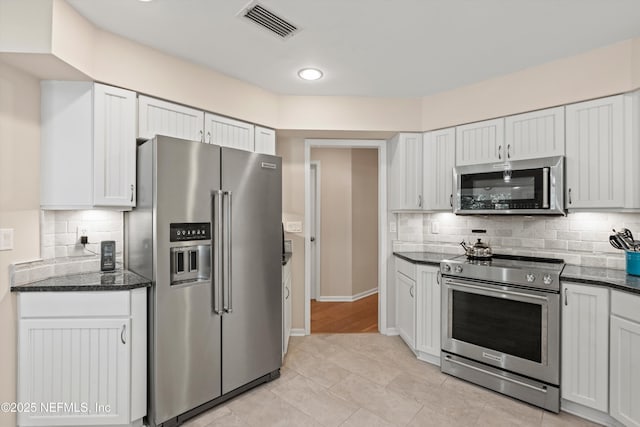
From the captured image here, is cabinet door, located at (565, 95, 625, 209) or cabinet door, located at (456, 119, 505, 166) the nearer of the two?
cabinet door, located at (565, 95, 625, 209)

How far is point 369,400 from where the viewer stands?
2395 mm

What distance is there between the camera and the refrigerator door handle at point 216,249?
2.26 m

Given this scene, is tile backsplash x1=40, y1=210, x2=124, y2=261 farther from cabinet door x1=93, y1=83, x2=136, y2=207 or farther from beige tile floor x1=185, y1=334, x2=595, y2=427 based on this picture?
beige tile floor x1=185, y1=334, x2=595, y2=427

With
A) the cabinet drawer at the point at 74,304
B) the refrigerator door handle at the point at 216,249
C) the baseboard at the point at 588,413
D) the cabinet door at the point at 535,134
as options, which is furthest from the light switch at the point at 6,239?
the baseboard at the point at 588,413

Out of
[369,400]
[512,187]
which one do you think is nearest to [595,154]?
[512,187]

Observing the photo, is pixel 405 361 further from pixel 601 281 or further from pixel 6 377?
pixel 6 377

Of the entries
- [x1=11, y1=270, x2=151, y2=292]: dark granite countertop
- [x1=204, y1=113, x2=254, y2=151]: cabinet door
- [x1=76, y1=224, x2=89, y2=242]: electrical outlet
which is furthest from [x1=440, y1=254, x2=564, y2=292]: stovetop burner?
[x1=76, y1=224, x2=89, y2=242]: electrical outlet

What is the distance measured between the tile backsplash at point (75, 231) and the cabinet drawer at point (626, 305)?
3484 millimetres

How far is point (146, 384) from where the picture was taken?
6.75 feet

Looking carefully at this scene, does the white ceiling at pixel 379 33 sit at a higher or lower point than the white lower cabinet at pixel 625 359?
higher

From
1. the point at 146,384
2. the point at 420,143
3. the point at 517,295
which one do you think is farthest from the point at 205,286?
the point at 420,143

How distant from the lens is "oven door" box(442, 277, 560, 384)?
7.43ft

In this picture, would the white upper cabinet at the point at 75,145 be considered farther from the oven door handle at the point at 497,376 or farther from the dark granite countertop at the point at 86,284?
the oven door handle at the point at 497,376

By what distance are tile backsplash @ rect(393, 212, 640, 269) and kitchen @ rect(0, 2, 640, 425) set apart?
1 centimetres
